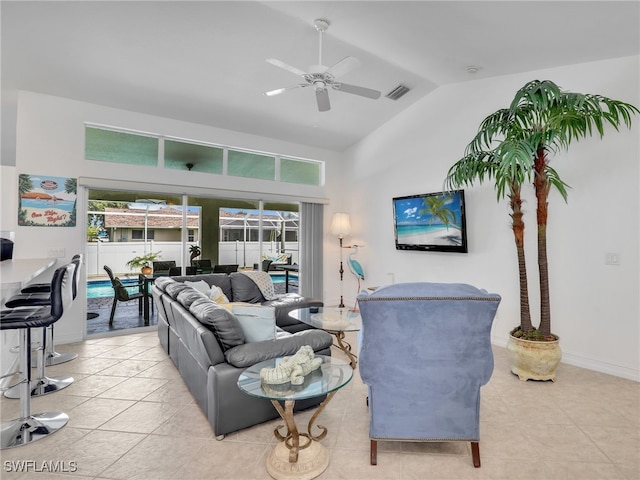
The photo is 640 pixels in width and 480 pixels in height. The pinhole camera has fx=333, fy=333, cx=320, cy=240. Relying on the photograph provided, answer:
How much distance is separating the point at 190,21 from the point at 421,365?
3.46 m

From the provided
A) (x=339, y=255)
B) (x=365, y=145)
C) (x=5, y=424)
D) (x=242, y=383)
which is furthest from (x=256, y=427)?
(x=365, y=145)

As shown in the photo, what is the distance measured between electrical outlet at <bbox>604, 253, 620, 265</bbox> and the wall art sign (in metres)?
6.04

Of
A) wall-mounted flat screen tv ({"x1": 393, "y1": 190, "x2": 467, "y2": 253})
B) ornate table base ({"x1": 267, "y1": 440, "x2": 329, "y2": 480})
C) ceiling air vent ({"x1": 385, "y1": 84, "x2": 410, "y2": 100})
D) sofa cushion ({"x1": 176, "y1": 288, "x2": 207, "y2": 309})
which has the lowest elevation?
ornate table base ({"x1": 267, "y1": 440, "x2": 329, "y2": 480})

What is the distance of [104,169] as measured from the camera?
4.40 m

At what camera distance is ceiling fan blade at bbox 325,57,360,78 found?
268 cm

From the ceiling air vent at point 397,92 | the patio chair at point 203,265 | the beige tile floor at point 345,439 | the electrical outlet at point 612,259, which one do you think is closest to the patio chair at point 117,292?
the patio chair at point 203,265

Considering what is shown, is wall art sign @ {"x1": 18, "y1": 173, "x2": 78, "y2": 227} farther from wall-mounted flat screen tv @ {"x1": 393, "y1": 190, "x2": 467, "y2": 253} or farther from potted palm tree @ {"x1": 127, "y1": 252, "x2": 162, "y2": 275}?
wall-mounted flat screen tv @ {"x1": 393, "y1": 190, "x2": 467, "y2": 253}

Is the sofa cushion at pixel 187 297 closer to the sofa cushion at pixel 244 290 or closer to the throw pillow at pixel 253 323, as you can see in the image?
the throw pillow at pixel 253 323

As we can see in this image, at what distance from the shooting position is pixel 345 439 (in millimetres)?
2205

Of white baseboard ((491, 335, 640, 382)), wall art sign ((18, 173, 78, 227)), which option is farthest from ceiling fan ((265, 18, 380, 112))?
white baseboard ((491, 335, 640, 382))

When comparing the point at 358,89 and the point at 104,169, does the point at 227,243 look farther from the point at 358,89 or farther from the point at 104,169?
the point at 358,89

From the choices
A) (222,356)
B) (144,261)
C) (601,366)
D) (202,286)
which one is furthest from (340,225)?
(222,356)

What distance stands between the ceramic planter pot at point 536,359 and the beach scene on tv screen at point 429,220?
1659 mm

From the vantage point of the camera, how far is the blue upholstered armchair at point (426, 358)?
5.83 ft
